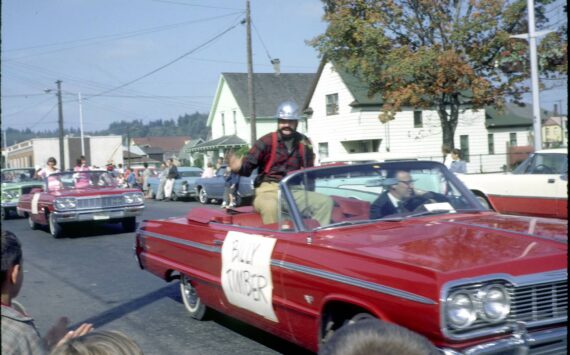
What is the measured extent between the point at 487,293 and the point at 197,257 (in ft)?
10.0

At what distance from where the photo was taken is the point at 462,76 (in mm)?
22922

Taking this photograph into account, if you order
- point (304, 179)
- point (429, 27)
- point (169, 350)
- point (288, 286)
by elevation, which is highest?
point (429, 27)

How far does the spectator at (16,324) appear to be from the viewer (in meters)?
2.37

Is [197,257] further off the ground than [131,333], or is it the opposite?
[197,257]

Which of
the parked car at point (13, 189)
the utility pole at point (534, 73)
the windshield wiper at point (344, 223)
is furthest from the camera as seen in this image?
the parked car at point (13, 189)

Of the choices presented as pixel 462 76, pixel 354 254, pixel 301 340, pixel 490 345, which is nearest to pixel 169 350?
pixel 301 340

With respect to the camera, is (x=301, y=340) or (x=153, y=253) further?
(x=153, y=253)

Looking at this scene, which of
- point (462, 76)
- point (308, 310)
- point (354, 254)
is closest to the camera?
point (354, 254)

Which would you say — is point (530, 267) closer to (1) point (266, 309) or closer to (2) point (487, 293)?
(2) point (487, 293)

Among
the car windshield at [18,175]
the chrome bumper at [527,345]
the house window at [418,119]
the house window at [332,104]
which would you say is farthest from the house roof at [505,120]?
the chrome bumper at [527,345]

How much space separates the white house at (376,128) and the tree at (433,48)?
10.7m

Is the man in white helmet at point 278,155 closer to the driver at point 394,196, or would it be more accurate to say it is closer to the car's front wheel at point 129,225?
the driver at point 394,196

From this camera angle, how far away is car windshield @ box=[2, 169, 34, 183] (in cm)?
2397

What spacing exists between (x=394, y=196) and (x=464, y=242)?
1.09m
